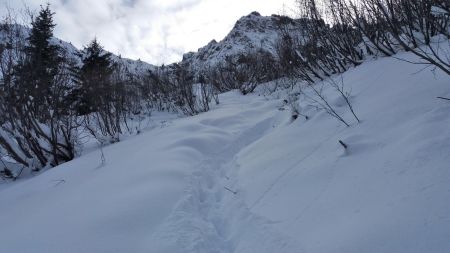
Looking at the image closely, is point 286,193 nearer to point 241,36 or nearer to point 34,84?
point 34,84

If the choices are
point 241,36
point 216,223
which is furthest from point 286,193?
point 241,36

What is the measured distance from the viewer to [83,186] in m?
3.30

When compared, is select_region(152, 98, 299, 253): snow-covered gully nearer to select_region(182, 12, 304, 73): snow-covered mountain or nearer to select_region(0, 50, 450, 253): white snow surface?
select_region(0, 50, 450, 253): white snow surface

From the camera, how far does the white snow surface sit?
5.24 ft

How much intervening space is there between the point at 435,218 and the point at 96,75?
748cm

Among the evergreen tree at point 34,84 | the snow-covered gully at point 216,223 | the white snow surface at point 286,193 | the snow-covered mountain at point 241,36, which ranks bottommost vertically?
the snow-covered gully at point 216,223

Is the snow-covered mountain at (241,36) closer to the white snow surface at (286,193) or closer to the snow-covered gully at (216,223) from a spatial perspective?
the white snow surface at (286,193)

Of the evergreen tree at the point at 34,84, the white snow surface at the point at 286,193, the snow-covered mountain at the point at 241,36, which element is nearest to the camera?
the white snow surface at the point at 286,193

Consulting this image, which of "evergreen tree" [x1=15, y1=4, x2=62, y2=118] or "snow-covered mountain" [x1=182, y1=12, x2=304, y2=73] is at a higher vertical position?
"snow-covered mountain" [x1=182, y1=12, x2=304, y2=73]

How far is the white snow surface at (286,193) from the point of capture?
5.24 feet

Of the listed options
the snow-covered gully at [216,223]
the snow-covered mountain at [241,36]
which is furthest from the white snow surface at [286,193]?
the snow-covered mountain at [241,36]

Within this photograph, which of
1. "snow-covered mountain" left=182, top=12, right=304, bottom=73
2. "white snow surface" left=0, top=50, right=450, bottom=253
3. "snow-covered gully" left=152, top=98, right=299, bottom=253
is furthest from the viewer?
"snow-covered mountain" left=182, top=12, right=304, bottom=73

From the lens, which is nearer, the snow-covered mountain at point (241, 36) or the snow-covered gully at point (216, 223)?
the snow-covered gully at point (216, 223)

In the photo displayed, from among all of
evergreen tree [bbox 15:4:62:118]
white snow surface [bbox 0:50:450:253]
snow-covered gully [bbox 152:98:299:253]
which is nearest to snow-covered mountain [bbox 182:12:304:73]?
evergreen tree [bbox 15:4:62:118]
